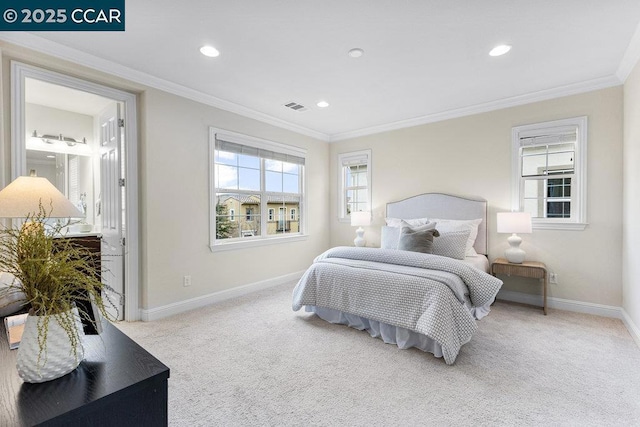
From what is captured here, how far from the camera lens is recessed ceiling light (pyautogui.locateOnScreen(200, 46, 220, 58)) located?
8.67 feet

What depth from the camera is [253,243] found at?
14.4 ft

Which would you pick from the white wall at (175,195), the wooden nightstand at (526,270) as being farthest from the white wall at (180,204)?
the wooden nightstand at (526,270)

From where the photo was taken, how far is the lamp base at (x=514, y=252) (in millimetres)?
3582

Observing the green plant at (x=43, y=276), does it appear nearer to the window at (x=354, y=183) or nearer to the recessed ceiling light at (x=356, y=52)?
the recessed ceiling light at (x=356, y=52)

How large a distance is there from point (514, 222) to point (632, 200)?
3.26 feet

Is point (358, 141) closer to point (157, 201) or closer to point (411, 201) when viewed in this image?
point (411, 201)

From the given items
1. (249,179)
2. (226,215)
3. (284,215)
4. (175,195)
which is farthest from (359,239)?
(175,195)

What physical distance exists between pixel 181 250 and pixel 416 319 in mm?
2670

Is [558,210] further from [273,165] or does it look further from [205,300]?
[205,300]

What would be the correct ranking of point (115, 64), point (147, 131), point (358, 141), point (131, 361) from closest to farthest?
point (131, 361) → point (115, 64) → point (147, 131) → point (358, 141)

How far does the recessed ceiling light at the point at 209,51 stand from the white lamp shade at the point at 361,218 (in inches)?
122

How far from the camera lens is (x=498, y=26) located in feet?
7.64

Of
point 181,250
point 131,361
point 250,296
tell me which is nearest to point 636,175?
point 131,361

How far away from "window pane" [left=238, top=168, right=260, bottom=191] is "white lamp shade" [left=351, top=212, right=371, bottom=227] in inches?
64.7
